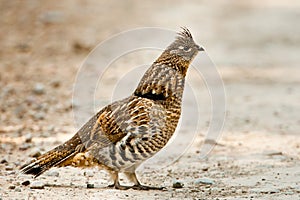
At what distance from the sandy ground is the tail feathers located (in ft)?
0.57

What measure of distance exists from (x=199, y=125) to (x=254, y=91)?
221 cm

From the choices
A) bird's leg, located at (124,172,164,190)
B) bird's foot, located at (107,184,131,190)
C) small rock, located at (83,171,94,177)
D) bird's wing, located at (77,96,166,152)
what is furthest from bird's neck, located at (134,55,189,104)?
small rock, located at (83,171,94,177)

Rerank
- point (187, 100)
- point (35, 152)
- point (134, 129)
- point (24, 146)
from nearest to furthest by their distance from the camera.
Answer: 1. point (134, 129)
2. point (35, 152)
3. point (24, 146)
4. point (187, 100)

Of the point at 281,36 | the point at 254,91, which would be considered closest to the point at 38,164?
the point at 254,91

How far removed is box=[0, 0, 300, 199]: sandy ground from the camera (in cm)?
691

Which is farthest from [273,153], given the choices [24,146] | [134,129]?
[24,146]

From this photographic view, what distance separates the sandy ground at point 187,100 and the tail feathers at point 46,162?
0.57ft

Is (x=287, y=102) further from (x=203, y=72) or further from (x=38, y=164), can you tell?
(x=38, y=164)

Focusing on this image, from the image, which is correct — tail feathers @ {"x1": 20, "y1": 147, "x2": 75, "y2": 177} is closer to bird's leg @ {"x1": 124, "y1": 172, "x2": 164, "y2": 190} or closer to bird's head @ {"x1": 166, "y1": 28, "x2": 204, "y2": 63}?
bird's leg @ {"x1": 124, "y1": 172, "x2": 164, "y2": 190}

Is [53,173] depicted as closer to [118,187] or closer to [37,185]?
[37,185]

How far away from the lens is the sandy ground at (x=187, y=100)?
22.7ft

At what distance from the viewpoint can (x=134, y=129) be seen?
21.1ft

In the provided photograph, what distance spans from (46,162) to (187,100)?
4528 millimetres

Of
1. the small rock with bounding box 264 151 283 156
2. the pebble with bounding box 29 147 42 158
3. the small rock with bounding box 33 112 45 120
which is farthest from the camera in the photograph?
the small rock with bounding box 33 112 45 120
